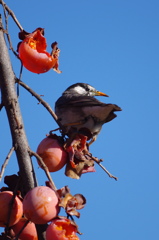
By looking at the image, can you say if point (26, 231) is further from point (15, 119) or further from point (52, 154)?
point (15, 119)

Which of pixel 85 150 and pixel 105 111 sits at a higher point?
pixel 105 111

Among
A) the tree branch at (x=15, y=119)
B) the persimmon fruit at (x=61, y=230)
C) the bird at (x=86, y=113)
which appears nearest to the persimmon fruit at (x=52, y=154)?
the tree branch at (x=15, y=119)

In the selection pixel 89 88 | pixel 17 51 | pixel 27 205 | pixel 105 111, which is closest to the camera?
pixel 27 205

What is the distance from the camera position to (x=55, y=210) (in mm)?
1677

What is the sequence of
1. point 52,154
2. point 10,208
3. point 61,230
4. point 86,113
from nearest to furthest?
point 61,230
point 10,208
point 52,154
point 86,113

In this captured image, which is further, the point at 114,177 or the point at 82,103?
the point at 82,103

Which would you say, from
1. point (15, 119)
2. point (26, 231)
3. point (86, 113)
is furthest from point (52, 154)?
point (86, 113)

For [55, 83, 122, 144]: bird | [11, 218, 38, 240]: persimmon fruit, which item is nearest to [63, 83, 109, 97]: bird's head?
[55, 83, 122, 144]: bird

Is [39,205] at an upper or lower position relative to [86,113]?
lower

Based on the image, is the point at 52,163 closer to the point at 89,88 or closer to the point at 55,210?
the point at 55,210

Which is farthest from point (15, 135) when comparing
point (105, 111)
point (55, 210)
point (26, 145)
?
point (105, 111)

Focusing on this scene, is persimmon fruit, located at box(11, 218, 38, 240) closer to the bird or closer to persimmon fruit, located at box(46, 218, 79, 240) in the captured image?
persimmon fruit, located at box(46, 218, 79, 240)

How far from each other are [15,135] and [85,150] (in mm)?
336

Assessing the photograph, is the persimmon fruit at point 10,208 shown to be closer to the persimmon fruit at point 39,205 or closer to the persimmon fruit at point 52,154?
the persimmon fruit at point 39,205
